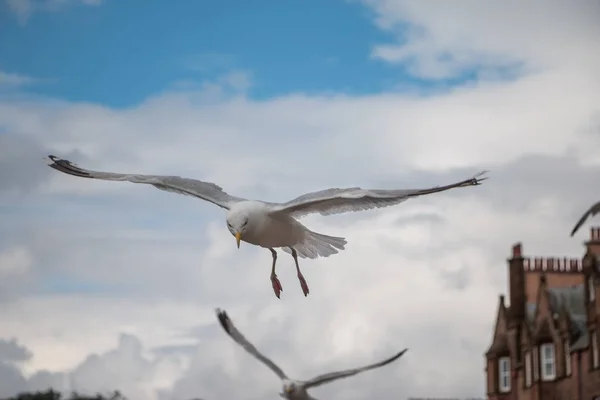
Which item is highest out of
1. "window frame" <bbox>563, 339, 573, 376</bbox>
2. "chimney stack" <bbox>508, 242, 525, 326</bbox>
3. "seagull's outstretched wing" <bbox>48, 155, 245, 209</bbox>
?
"chimney stack" <bbox>508, 242, 525, 326</bbox>

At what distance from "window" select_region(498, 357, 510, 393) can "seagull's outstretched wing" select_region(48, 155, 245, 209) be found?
64807mm

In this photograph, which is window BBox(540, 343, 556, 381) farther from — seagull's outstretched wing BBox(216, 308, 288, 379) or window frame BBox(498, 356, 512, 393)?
seagull's outstretched wing BBox(216, 308, 288, 379)

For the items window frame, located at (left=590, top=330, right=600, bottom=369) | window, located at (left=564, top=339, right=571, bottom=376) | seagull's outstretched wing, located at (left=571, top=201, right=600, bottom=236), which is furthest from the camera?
window, located at (left=564, top=339, right=571, bottom=376)

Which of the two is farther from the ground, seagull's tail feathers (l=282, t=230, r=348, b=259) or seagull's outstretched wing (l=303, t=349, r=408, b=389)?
seagull's tail feathers (l=282, t=230, r=348, b=259)

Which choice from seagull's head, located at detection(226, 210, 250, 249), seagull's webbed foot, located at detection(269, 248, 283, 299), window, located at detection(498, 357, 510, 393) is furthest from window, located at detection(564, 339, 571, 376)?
seagull's head, located at detection(226, 210, 250, 249)

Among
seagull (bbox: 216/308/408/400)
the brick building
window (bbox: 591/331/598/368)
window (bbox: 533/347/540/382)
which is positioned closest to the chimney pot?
the brick building

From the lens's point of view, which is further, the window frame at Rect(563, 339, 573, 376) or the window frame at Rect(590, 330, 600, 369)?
the window frame at Rect(563, 339, 573, 376)

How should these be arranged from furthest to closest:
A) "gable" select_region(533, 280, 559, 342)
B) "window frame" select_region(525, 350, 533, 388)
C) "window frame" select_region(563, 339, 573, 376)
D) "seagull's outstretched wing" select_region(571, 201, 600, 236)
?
1. "window frame" select_region(525, 350, 533, 388)
2. "gable" select_region(533, 280, 559, 342)
3. "window frame" select_region(563, 339, 573, 376)
4. "seagull's outstretched wing" select_region(571, 201, 600, 236)

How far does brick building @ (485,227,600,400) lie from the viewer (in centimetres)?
7138

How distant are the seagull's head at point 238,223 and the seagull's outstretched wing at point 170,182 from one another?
981 millimetres

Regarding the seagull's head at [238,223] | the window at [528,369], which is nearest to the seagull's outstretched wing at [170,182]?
the seagull's head at [238,223]

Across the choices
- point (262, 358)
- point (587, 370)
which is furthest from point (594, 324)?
point (262, 358)

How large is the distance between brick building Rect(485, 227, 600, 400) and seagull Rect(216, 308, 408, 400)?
160 ft

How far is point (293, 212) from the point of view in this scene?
20.3m
